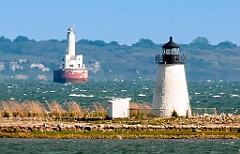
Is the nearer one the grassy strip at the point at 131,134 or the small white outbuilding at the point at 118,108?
the grassy strip at the point at 131,134

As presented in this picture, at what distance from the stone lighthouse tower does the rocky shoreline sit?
11.7ft

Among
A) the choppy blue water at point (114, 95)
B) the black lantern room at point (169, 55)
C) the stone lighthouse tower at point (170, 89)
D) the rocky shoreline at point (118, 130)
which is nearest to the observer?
the rocky shoreline at point (118, 130)

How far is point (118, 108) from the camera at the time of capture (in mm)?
46125

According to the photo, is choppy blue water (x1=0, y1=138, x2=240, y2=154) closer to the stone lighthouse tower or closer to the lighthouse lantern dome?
the stone lighthouse tower

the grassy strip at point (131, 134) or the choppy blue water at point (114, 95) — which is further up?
the choppy blue water at point (114, 95)

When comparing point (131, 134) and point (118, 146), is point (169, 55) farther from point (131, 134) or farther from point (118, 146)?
point (118, 146)

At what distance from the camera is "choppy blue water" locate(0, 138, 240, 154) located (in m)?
37.3

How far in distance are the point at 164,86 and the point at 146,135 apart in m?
5.89

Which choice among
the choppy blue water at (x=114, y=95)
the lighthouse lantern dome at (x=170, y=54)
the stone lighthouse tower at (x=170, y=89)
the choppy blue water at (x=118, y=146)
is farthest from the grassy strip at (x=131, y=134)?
the choppy blue water at (x=114, y=95)

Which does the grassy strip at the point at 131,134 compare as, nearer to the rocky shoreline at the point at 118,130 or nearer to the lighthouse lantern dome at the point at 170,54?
the rocky shoreline at the point at 118,130

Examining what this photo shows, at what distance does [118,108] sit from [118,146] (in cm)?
771

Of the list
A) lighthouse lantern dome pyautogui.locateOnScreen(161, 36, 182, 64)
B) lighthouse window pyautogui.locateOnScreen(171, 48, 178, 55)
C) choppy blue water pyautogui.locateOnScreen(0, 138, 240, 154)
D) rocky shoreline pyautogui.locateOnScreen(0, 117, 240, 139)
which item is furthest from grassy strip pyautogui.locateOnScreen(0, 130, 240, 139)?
lighthouse window pyautogui.locateOnScreen(171, 48, 178, 55)

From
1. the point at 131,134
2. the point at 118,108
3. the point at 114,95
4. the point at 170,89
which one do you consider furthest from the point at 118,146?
the point at 114,95

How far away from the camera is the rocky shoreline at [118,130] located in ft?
134
